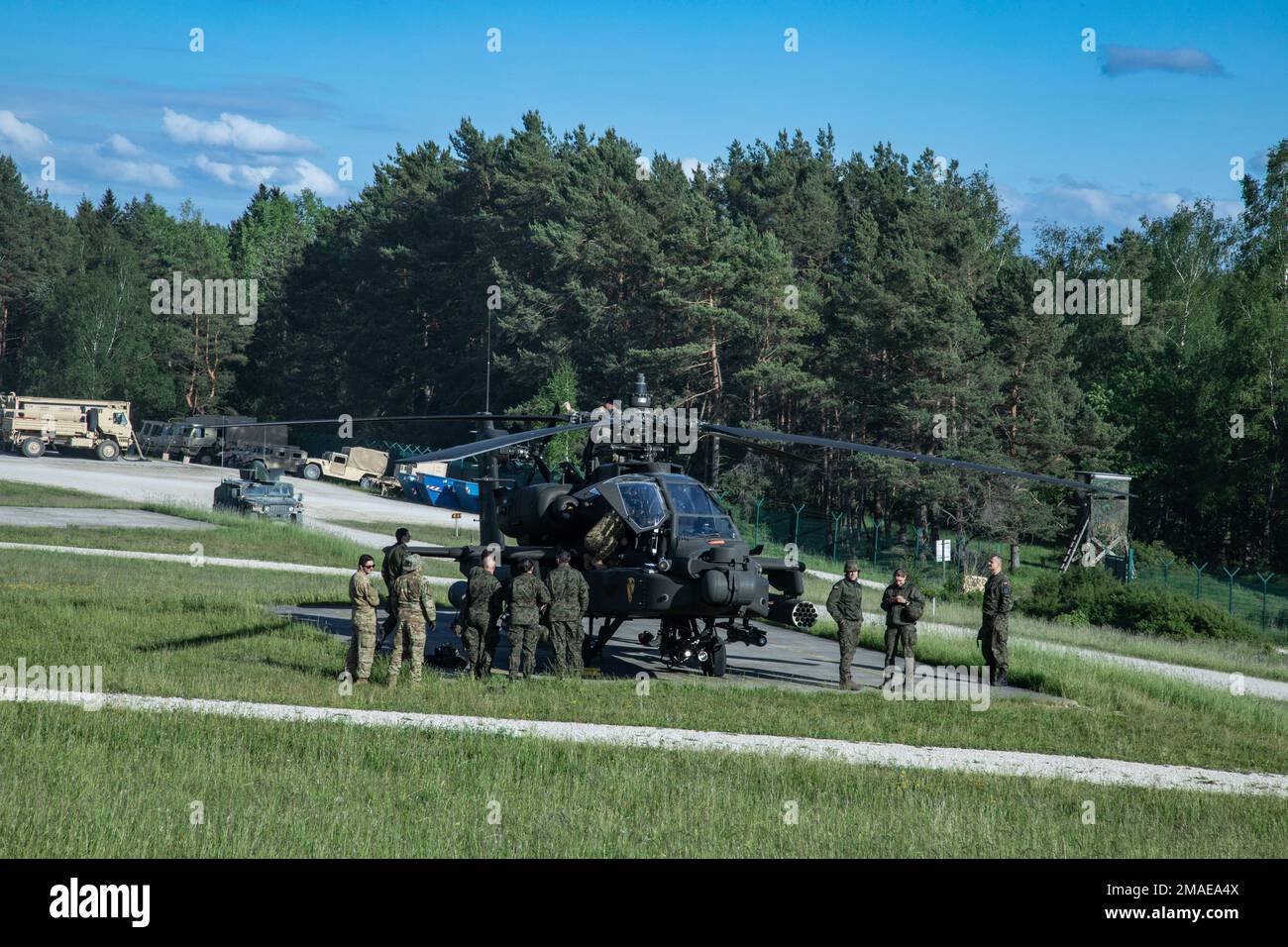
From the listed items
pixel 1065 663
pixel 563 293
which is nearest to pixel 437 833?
pixel 1065 663

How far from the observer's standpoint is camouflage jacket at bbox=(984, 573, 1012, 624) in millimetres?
17719

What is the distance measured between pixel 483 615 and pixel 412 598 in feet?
3.28

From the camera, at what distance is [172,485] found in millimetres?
53281

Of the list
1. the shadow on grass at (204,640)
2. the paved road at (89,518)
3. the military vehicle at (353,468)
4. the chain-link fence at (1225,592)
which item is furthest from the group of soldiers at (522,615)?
the military vehicle at (353,468)

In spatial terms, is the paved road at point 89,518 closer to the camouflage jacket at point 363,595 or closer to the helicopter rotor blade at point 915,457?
the camouflage jacket at point 363,595

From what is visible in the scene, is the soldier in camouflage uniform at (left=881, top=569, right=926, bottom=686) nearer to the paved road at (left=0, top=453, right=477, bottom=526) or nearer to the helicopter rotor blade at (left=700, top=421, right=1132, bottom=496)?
the helicopter rotor blade at (left=700, top=421, right=1132, bottom=496)

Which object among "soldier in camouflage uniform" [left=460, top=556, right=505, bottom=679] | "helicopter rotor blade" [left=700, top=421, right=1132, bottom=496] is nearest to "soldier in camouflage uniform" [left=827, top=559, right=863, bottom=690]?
"helicopter rotor blade" [left=700, top=421, right=1132, bottom=496]

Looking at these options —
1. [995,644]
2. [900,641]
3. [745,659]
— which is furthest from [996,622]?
[745,659]

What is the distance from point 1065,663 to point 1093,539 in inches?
820

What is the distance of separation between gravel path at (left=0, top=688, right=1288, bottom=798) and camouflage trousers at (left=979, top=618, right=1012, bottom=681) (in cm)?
459

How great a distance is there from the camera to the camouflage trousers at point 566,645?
54.5ft

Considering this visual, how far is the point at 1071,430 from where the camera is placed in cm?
4850

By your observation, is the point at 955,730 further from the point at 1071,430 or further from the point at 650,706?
the point at 1071,430

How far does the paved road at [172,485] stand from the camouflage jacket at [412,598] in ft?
103
